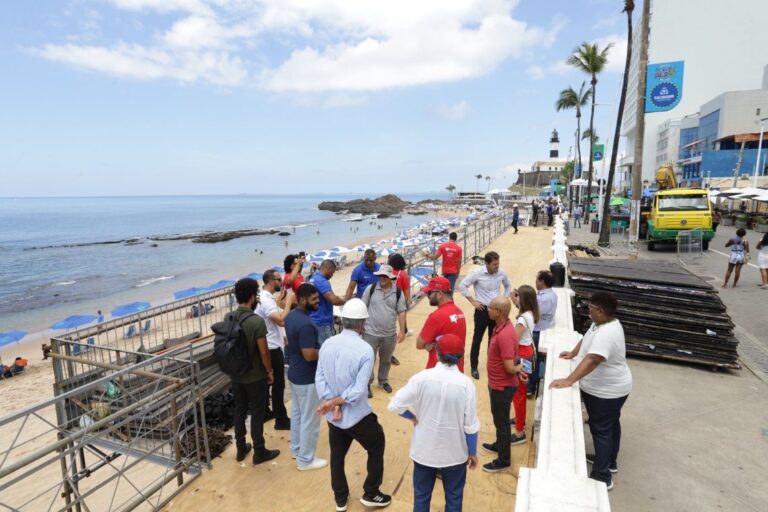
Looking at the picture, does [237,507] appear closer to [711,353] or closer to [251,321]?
[251,321]

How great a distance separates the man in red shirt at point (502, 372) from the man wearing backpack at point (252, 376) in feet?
7.00

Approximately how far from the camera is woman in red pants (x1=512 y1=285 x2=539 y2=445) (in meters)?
4.01

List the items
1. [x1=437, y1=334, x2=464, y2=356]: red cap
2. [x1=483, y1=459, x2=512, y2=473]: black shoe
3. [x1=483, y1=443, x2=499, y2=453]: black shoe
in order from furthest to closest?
[x1=483, y1=443, x2=499, y2=453]: black shoe
[x1=483, y1=459, x2=512, y2=473]: black shoe
[x1=437, y1=334, x2=464, y2=356]: red cap

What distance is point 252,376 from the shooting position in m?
4.06

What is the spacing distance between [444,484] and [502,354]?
1219mm

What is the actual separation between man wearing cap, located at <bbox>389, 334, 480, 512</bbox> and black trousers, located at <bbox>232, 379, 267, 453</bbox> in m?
1.85

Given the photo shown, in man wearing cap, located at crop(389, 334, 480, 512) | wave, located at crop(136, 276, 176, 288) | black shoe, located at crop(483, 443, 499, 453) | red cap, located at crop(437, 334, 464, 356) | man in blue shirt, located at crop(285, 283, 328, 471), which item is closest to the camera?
man wearing cap, located at crop(389, 334, 480, 512)

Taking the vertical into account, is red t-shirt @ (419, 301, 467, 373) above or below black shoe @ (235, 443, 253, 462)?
above

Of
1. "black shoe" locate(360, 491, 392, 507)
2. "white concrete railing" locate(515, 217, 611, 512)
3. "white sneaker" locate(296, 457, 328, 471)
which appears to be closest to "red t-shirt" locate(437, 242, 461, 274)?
"white concrete railing" locate(515, 217, 611, 512)

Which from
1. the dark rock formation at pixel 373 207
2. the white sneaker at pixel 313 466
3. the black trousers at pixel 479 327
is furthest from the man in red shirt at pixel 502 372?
the dark rock formation at pixel 373 207

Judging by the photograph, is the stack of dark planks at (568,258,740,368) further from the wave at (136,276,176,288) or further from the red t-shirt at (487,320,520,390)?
the wave at (136,276,176,288)

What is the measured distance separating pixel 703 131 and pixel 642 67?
213ft

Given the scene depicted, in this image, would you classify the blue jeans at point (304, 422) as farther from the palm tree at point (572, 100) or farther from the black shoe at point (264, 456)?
the palm tree at point (572, 100)

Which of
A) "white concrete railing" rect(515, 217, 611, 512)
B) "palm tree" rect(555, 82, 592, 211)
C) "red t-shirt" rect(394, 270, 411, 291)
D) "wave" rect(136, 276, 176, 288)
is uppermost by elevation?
"palm tree" rect(555, 82, 592, 211)
